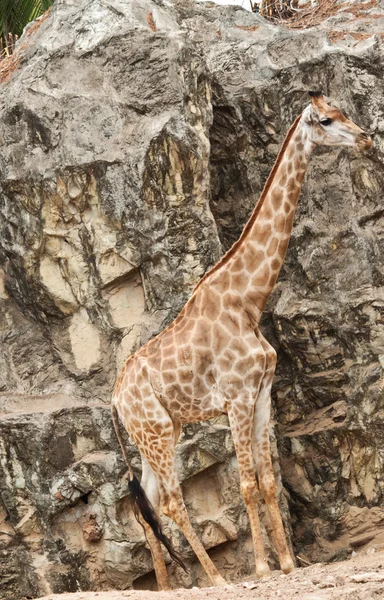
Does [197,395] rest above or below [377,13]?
below

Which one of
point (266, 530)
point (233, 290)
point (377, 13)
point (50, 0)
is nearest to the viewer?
point (233, 290)

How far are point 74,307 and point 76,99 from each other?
2030 mm

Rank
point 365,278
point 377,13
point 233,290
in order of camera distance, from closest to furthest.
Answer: point 233,290
point 365,278
point 377,13

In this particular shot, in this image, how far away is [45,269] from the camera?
9164 mm

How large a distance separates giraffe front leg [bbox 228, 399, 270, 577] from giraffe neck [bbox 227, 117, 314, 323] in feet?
2.39

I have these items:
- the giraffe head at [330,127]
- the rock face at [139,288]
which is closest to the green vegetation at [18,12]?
the rock face at [139,288]

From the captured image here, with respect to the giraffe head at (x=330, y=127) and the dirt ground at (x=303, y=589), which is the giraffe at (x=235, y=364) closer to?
the giraffe head at (x=330, y=127)

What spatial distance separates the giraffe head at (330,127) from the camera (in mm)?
6520

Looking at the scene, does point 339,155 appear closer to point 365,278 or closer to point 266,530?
point 365,278

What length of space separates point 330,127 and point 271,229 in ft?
2.79

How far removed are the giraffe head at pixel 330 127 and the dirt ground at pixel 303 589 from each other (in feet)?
9.44

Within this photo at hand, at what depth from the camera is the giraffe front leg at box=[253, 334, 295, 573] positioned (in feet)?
21.9

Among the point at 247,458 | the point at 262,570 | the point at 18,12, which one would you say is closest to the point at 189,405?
the point at 247,458

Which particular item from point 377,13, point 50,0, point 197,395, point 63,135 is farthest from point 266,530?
point 50,0
